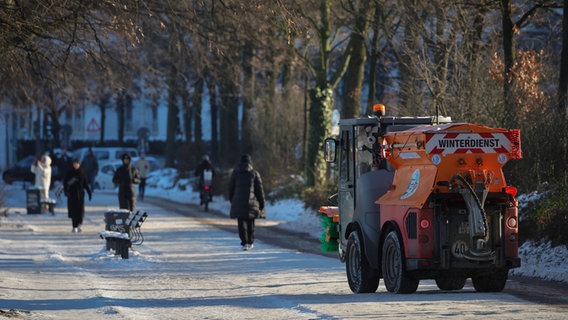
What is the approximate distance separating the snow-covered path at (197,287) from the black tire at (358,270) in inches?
11.1

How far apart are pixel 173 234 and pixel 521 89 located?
28.1 ft

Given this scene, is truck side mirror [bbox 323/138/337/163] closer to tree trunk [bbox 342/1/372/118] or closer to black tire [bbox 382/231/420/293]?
black tire [bbox 382/231/420/293]

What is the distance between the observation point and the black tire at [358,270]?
15297 millimetres

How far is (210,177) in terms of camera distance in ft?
125

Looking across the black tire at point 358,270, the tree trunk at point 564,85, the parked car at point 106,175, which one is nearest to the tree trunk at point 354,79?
the tree trunk at point 564,85

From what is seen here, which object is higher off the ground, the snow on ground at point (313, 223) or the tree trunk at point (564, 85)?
the tree trunk at point (564, 85)

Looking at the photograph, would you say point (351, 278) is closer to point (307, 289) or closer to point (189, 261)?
point (307, 289)

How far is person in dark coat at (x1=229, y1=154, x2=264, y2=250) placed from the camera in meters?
23.2

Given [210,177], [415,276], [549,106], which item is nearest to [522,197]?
[549,106]

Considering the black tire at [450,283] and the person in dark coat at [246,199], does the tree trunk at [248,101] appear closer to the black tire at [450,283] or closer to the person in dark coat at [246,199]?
the person in dark coat at [246,199]

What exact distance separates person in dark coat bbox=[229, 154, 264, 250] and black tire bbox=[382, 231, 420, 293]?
8.51 m

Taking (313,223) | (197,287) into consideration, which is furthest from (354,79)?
(197,287)

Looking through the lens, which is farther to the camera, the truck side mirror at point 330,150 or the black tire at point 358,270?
the truck side mirror at point 330,150

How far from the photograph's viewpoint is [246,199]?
2342 cm
